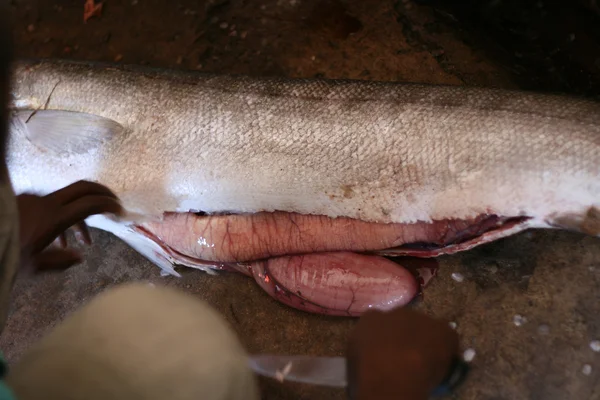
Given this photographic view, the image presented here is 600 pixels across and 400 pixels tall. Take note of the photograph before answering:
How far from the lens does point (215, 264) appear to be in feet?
8.20

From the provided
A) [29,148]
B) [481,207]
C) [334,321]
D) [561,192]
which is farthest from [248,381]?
[29,148]

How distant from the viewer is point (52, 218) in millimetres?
2068

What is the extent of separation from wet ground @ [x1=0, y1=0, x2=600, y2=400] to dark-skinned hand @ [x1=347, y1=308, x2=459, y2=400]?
86cm

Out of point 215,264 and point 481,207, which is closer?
point 481,207

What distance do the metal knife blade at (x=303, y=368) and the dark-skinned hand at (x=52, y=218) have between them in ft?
3.31

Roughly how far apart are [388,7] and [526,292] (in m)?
2.14

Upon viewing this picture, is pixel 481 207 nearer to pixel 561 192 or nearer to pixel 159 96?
pixel 561 192

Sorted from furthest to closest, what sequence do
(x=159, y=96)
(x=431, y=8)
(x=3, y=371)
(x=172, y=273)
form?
(x=431, y=8), (x=172, y=273), (x=159, y=96), (x=3, y=371)

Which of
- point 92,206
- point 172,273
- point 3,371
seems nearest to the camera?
point 3,371

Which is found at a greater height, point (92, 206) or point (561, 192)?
point (561, 192)

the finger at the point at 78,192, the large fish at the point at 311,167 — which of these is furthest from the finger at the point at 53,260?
the large fish at the point at 311,167

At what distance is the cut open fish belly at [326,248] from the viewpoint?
223 cm

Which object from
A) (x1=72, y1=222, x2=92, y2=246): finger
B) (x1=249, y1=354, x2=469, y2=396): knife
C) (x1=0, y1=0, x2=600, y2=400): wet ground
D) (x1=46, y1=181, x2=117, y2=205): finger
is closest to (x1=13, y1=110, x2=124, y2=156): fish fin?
(x1=46, y1=181, x2=117, y2=205): finger

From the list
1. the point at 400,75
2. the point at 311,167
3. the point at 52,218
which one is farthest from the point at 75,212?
the point at 400,75
